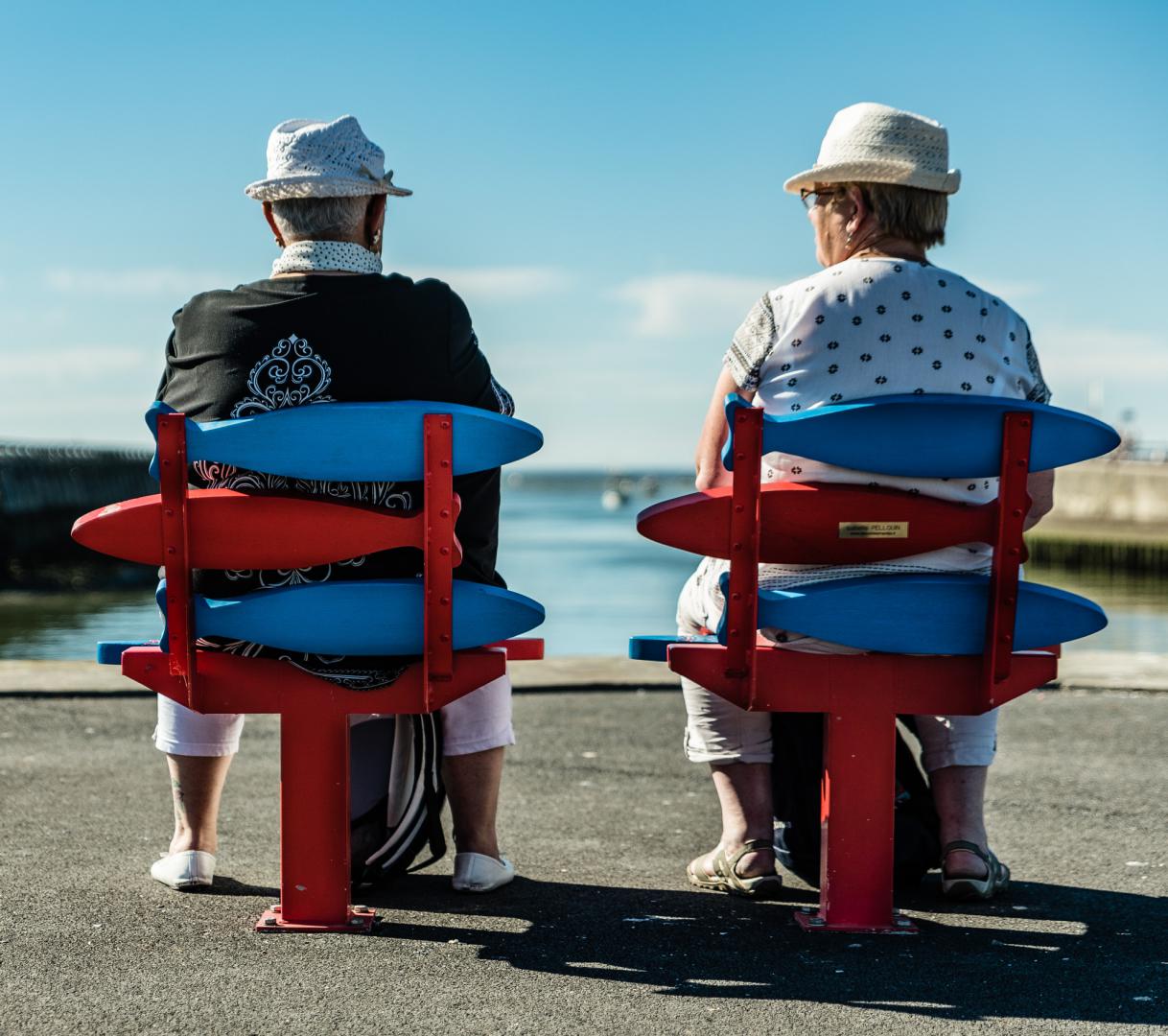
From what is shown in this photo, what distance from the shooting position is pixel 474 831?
3.60m

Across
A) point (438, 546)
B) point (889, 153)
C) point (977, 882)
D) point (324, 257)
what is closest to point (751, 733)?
point (977, 882)

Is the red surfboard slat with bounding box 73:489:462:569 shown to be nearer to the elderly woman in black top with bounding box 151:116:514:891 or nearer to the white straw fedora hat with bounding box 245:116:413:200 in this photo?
the elderly woman in black top with bounding box 151:116:514:891

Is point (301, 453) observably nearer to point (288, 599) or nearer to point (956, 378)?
point (288, 599)

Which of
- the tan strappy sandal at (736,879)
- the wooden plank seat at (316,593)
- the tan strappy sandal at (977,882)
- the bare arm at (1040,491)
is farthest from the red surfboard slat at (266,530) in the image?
the tan strappy sandal at (977,882)

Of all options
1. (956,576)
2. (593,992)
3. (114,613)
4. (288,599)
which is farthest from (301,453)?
(114,613)

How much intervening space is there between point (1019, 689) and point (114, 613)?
78.7 ft

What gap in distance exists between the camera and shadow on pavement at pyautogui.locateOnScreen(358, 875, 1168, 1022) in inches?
109

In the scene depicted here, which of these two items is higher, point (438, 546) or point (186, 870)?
point (438, 546)

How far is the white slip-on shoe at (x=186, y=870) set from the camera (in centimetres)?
350

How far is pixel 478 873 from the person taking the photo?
140 inches

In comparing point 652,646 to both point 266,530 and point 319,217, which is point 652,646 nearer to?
point 266,530

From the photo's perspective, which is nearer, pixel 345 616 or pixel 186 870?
pixel 345 616

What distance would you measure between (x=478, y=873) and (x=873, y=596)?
3.80ft

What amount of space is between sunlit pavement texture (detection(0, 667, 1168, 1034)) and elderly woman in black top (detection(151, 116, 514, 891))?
0.87 ft
